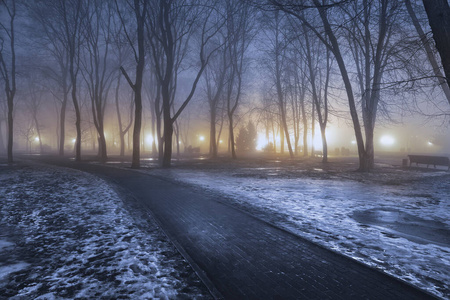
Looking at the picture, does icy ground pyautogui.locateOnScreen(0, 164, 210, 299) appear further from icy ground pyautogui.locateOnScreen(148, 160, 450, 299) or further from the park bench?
the park bench

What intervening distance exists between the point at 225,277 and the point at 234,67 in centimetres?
2170

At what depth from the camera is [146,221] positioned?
4.62 meters

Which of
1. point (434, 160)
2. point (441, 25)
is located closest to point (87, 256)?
point (441, 25)

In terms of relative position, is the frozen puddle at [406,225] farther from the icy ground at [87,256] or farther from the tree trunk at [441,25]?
the icy ground at [87,256]

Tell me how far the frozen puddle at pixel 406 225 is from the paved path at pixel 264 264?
1.60m

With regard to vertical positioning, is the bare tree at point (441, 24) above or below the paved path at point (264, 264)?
above

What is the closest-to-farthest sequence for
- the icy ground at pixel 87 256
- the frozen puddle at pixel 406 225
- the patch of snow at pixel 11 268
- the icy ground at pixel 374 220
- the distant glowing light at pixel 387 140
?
the icy ground at pixel 87 256 → the patch of snow at pixel 11 268 → the icy ground at pixel 374 220 → the frozen puddle at pixel 406 225 → the distant glowing light at pixel 387 140

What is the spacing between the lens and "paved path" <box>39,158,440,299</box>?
7.77 feet

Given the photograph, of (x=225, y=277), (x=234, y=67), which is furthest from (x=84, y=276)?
(x=234, y=67)

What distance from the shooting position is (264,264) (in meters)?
2.94

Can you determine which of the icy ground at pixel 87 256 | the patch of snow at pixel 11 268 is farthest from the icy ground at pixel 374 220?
the patch of snow at pixel 11 268

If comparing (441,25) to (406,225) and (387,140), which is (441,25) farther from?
(387,140)

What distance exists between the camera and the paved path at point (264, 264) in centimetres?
237

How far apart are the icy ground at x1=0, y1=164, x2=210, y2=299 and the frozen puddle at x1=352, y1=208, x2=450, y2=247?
3.47 metres
